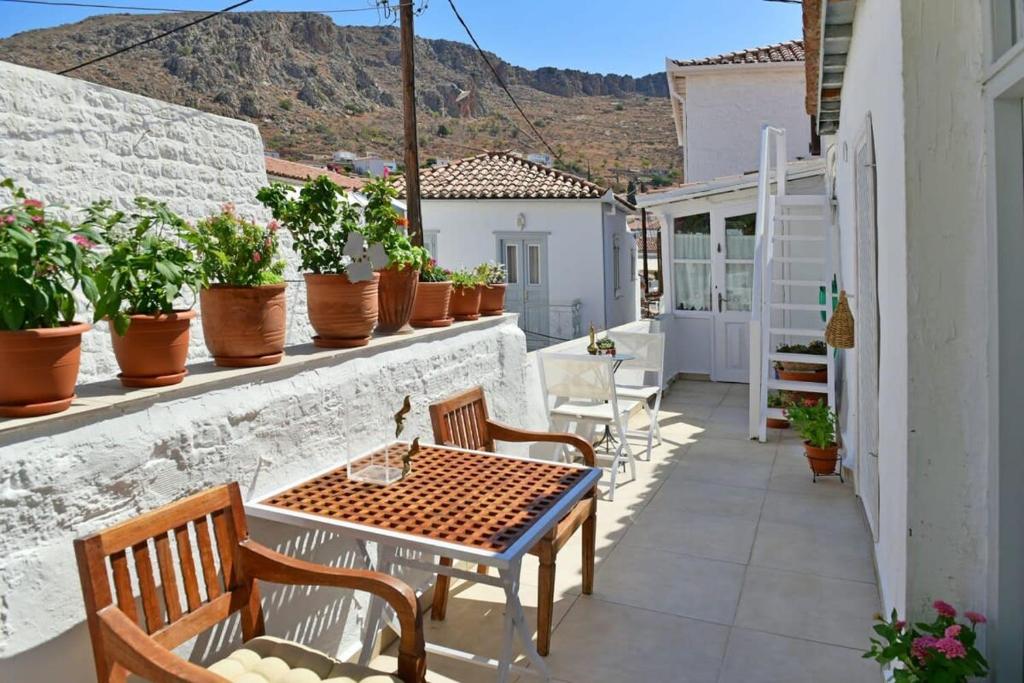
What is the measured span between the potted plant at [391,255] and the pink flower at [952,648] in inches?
99.9

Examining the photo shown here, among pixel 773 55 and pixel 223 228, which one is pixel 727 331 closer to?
pixel 773 55

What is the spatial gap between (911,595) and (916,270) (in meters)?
0.94

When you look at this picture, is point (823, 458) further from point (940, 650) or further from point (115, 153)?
point (115, 153)

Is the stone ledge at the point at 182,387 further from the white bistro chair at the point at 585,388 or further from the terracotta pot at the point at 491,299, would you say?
the white bistro chair at the point at 585,388

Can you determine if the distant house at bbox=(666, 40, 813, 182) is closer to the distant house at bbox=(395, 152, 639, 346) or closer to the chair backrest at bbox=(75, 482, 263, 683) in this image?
the distant house at bbox=(395, 152, 639, 346)

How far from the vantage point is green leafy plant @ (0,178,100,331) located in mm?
1833

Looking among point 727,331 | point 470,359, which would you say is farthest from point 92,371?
point 727,331

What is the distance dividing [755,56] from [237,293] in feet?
38.9

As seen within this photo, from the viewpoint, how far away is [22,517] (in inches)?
72.6

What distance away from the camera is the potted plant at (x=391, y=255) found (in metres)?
3.51

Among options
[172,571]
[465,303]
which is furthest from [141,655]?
[465,303]

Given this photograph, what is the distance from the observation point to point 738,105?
12.5 meters

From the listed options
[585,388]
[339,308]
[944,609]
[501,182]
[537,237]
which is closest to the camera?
[944,609]

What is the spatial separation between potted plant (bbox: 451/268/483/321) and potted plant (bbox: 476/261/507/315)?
8 centimetres
